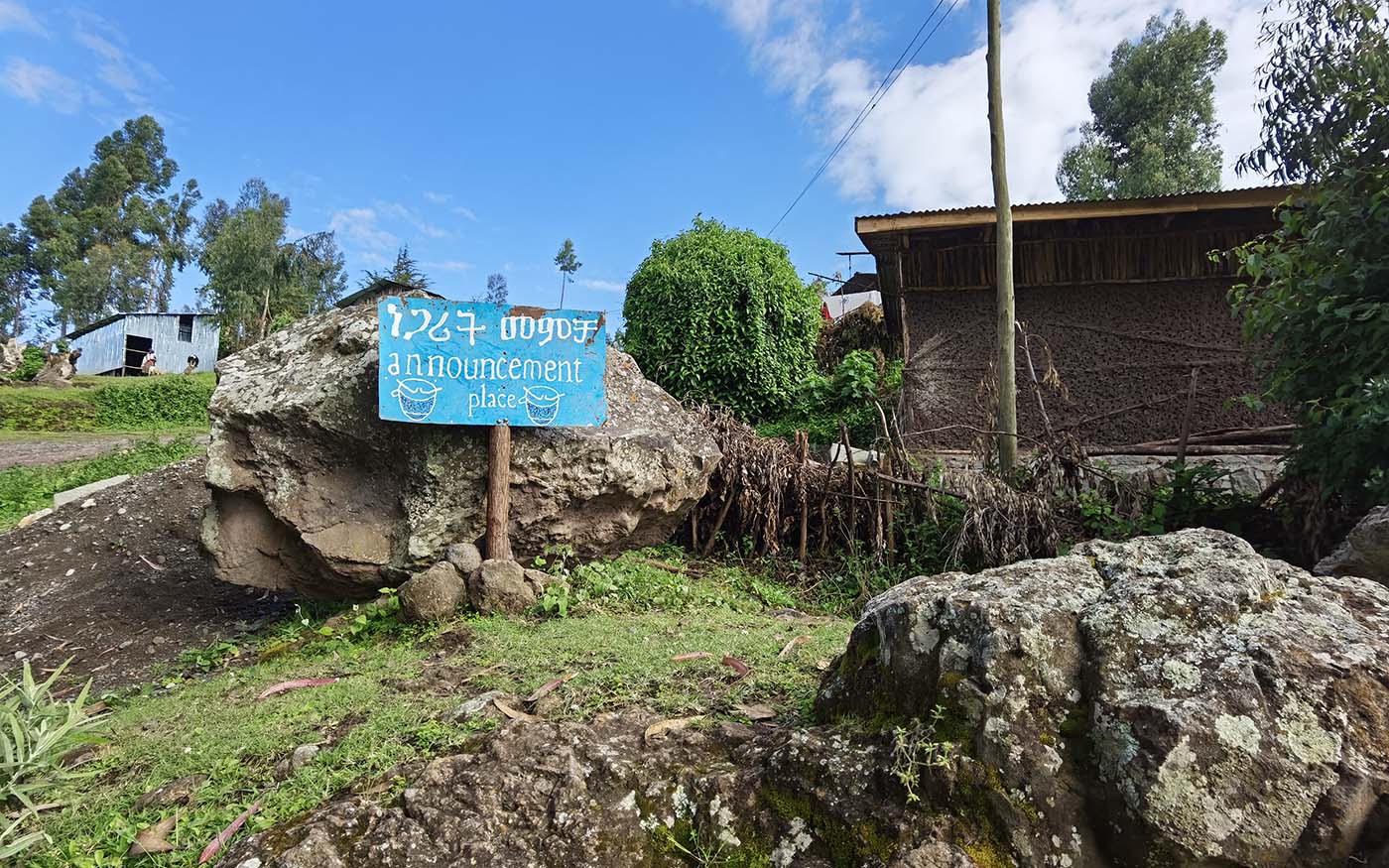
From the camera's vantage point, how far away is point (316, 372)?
5.63m

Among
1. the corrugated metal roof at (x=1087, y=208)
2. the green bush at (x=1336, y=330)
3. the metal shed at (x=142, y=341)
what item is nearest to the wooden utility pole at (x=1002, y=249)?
the corrugated metal roof at (x=1087, y=208)

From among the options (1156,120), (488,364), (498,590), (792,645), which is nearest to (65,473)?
(488,364)

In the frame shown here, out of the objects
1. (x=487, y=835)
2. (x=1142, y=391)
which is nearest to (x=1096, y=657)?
(x=487, y=835)

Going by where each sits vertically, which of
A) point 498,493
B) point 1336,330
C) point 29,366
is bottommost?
point 498,493

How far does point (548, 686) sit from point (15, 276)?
58753 millimetres

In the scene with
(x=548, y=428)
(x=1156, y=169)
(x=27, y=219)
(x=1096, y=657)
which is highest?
(x=27, y=219)

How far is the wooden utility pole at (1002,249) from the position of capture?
6.96 metres

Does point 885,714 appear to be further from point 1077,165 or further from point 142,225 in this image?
point 142,225

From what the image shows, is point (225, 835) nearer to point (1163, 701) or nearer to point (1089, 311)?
point (1163, 701)

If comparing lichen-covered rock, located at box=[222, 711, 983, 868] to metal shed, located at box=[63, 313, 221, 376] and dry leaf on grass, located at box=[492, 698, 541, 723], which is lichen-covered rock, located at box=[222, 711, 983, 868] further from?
metal shed, located at box=[63, 313, 221, 376]

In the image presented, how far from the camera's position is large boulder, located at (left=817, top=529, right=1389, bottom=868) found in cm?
165

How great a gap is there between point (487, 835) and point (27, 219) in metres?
59.3

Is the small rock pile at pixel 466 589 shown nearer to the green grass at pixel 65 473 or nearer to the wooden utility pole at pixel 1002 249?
the wooden utility pole at pixel 1002 249

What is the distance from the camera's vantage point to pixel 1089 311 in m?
8.77
